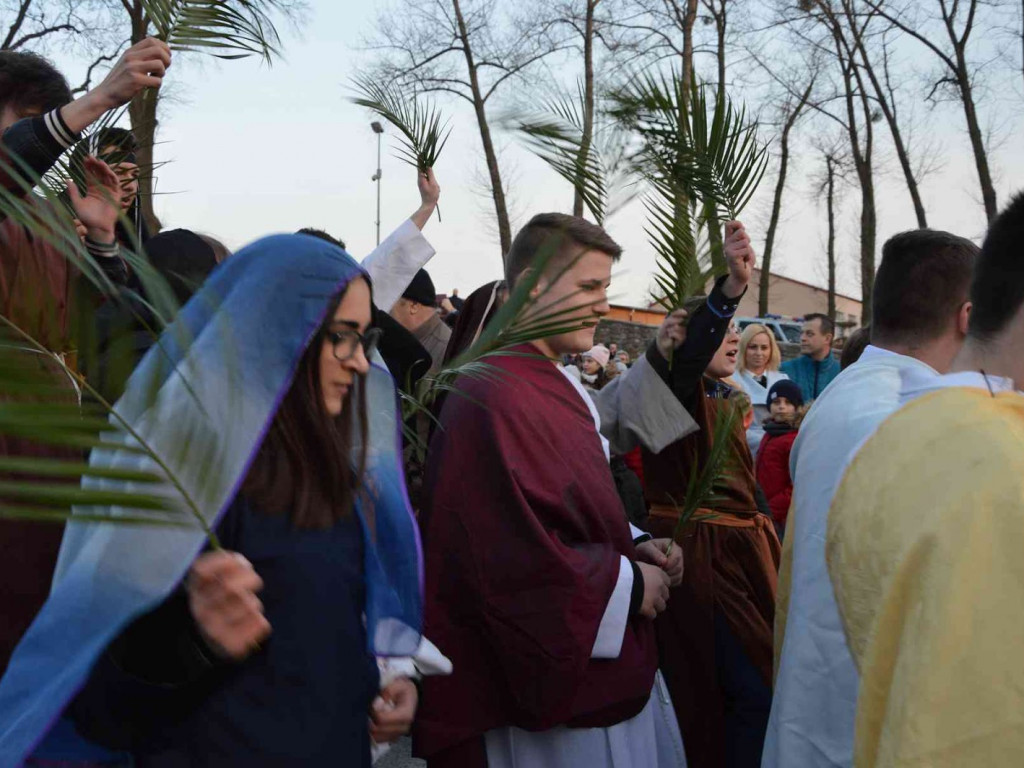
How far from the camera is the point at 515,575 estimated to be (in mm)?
2451

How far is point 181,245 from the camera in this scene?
2.35 metres

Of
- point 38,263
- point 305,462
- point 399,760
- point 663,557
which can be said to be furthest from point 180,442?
point 399,760

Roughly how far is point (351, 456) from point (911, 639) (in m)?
1.21

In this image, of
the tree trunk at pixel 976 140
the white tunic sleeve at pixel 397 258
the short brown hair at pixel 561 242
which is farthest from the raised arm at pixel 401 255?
the tree trunk at pixel 976 140

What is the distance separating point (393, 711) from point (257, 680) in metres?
0.36

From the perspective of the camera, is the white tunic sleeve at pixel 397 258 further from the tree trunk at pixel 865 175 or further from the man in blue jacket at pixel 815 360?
the tree trunk at pixel 865 175

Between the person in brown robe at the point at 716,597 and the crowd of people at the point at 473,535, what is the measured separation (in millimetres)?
11

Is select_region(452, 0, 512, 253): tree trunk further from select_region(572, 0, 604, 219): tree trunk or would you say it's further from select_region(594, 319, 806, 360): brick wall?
select_region(594, 319, 806, 360): brick wall

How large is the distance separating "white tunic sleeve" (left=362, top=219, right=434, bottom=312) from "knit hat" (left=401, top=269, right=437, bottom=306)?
4.17 ft

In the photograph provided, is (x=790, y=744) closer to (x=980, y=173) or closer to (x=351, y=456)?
(x=351, y=456)

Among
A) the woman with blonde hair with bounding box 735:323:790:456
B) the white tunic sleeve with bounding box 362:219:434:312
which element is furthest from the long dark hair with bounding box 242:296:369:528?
the woman with blonde hair with bounding box 735:323:790:456

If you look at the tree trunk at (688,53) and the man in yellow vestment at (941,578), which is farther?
the tree trunk at (688,53)

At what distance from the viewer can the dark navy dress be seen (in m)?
1.69

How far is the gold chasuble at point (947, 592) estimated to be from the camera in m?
1.16
